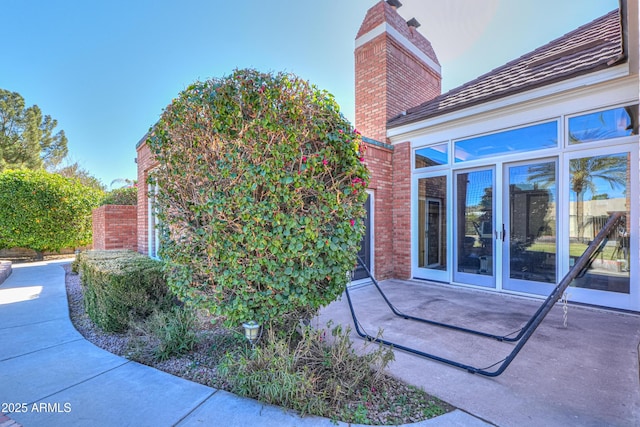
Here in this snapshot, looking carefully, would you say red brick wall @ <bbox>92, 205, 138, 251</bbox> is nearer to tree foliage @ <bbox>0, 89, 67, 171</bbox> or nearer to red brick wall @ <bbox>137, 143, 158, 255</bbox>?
red brick wall @ <bbox>137, 143, 158, 255</bbox>

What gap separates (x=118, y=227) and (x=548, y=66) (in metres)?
10.8

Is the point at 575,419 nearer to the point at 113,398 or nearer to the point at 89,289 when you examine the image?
the point at 113,398

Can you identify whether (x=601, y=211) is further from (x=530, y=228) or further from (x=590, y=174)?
(x=530, y=228)

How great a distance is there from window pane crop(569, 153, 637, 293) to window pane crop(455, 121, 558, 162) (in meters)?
0.60

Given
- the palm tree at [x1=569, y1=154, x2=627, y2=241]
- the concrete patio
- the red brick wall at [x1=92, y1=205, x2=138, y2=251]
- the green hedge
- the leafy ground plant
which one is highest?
the palm tree at [x1=569, y1=154, x2=627, y2=241]

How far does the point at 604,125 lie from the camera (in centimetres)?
450

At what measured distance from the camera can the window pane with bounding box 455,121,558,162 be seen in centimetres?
500

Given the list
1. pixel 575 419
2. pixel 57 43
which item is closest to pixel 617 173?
pixel 575 419

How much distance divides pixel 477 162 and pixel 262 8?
6.08 meters

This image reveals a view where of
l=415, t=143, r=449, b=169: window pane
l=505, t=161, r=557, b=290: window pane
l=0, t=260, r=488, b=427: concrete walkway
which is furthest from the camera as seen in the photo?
l=415, t=143, r=449, b=169: window pane

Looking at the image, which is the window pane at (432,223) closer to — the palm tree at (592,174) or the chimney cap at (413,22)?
the palm tree at (592,174)

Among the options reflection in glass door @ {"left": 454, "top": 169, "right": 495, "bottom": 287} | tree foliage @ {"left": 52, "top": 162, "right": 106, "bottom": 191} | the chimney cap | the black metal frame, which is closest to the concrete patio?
the black metal frame

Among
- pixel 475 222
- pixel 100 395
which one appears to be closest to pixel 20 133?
pixel 100 395

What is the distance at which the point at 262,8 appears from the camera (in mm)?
6848
